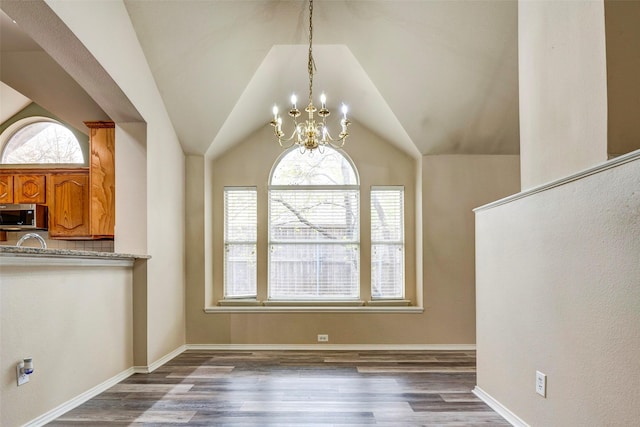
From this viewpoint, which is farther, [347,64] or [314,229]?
[314,229]

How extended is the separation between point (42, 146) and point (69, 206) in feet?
4.49

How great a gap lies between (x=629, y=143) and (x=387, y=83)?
100 inches

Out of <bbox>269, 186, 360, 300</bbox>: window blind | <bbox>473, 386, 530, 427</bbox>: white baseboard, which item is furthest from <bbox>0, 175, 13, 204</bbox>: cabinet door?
<bbox>473, 386, 530, 427</bbox>: white baseboard

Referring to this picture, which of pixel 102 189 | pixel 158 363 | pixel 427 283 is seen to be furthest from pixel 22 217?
pixel 427 283

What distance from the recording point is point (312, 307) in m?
5.30

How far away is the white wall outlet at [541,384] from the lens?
247 cm

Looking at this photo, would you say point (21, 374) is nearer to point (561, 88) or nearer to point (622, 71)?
point (561, 88)

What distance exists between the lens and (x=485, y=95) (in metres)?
4.44

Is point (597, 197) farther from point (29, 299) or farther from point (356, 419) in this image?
point (29, 299)

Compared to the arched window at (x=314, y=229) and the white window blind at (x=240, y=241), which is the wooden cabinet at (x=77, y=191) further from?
the arched window at (x=314, y=229)

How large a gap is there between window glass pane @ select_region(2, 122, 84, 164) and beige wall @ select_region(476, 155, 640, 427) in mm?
5243

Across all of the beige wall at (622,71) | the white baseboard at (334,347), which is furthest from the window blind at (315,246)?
the beige wall at (622,71)

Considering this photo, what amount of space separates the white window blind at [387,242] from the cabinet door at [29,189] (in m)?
3.89

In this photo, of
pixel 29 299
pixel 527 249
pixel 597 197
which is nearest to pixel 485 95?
pixel 527 249
